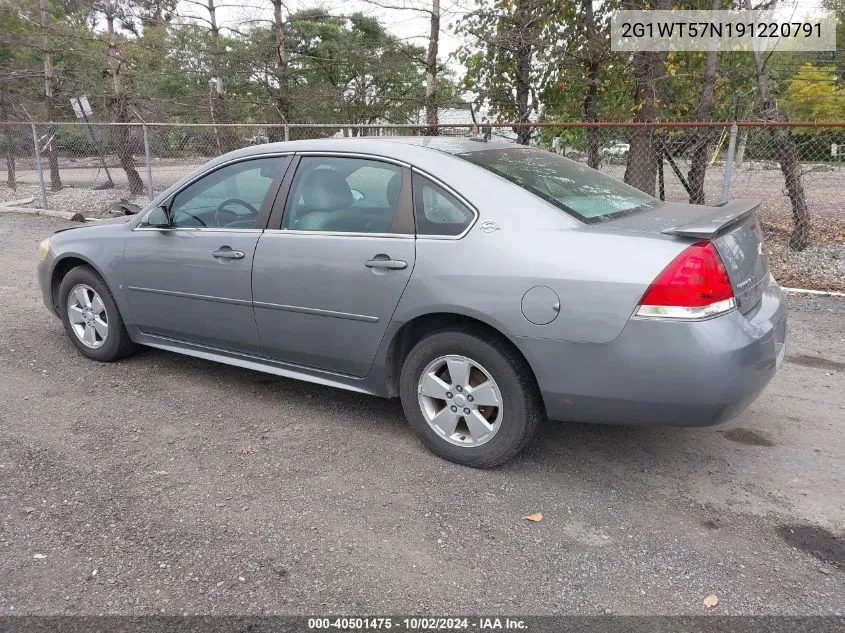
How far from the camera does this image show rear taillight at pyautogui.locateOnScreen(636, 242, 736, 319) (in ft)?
9.41

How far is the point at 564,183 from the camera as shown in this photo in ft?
12.3

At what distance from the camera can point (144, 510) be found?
122 inches

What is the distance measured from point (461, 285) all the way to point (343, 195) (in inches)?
40.8

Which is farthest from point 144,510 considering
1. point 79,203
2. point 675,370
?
point 79,203

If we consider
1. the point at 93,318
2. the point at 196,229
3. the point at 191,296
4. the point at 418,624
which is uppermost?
the point at 196,229

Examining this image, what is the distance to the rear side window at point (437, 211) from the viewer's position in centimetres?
340

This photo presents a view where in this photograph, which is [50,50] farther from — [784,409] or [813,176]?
[784,409]

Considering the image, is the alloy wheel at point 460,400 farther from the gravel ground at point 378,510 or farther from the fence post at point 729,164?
the fence post at point 729,164

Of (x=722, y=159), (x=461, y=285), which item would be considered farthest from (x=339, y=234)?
(x=722, y=159)

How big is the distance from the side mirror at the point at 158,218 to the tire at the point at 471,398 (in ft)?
6.36

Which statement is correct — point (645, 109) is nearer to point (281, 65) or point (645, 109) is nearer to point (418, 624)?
point (418, 624)

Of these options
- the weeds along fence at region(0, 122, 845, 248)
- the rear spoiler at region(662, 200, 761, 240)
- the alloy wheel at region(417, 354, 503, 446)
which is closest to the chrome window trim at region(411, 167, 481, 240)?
the alloy wheel at region(417, 354, 503, 446)

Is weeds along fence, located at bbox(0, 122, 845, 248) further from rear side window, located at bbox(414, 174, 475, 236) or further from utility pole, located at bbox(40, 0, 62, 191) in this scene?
utility pole, located at bbox(40, 0, 62, 191)

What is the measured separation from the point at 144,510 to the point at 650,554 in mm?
2202
